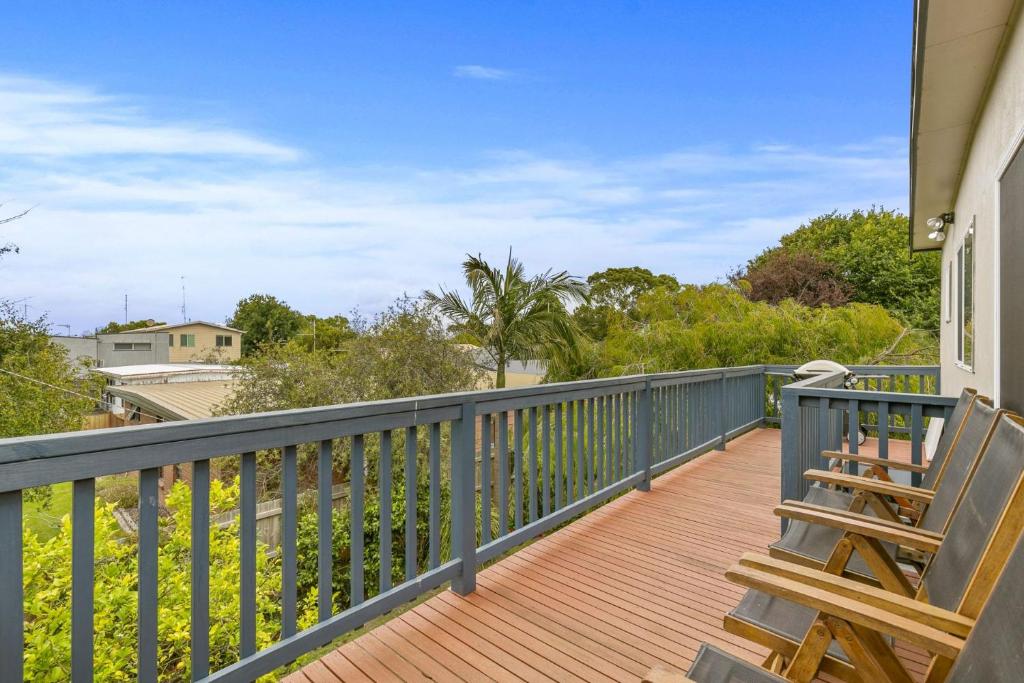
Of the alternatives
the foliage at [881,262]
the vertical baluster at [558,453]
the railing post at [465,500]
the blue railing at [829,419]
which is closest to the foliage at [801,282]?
the foliage at [881,262]

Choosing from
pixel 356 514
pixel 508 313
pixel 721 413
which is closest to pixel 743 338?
pixel 508 313

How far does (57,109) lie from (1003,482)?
20.4 meters

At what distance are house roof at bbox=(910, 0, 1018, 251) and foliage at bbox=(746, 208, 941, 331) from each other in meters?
15.3

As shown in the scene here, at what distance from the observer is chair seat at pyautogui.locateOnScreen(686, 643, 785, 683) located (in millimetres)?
1388

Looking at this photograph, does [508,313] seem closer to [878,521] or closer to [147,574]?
[878,521]

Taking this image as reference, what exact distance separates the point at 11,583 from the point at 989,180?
460 cm

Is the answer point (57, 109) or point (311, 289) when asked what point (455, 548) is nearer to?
point (57, 109)

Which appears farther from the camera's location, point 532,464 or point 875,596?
point 532,464

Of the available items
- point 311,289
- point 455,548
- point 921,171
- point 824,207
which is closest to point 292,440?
point 455,548

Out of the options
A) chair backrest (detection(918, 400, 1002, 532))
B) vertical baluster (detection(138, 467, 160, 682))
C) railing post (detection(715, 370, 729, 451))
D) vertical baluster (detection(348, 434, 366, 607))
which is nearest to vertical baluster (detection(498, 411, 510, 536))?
vertical baluster (detection(348, 434, 366, 607))

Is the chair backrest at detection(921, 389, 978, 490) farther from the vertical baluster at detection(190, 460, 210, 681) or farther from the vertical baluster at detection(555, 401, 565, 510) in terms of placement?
the vertical baluster at detection(190, 460, 210, 681)

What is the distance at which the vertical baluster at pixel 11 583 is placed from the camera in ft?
4.38

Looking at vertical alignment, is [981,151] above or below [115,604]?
above

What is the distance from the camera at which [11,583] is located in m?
1.35
